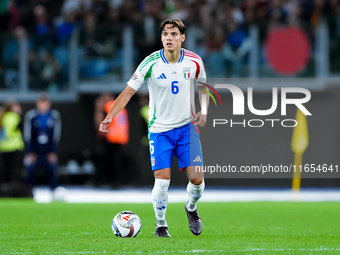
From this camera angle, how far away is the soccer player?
7754 mm

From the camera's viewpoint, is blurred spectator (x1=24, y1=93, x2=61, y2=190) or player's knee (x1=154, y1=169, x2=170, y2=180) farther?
blurred spectator (x1=24, y1=93, x2=61, y2=190)

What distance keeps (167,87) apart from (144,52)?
10.7m

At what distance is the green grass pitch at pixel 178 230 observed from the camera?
6688 mm

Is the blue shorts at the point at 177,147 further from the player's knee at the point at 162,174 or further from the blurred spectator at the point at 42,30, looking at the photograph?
the blurred spectator at the point at 42,30

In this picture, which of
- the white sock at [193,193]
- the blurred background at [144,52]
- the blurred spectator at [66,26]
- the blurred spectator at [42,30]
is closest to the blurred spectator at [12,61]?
the blurred background at [144,52]

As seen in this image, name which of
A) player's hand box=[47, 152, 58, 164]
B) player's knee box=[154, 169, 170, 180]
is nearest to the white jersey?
player's knee box=[154, 169, 170, 180]

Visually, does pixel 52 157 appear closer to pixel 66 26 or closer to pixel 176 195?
pixel 176 195

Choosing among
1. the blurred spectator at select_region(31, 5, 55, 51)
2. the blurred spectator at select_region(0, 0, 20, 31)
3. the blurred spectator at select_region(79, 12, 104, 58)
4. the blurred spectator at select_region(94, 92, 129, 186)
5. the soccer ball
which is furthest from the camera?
the blurred spectator at select_region(0, 0, 20, 31)

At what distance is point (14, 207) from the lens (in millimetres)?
13312

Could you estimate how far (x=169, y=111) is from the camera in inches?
309

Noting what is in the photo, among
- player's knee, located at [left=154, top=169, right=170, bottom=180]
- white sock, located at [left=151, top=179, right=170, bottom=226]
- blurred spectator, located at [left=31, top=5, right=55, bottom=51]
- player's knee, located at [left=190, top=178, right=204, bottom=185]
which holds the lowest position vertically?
white sock, located at [left=151, top=179, right=170, bottom=226]

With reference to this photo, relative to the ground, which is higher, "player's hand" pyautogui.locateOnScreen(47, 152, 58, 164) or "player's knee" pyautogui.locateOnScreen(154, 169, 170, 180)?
"player's knee" pyautogui.locateOnScreen(154, 169, 170, 180)

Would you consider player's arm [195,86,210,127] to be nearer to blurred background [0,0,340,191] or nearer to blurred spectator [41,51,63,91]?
blurred background [0,0,340,191]

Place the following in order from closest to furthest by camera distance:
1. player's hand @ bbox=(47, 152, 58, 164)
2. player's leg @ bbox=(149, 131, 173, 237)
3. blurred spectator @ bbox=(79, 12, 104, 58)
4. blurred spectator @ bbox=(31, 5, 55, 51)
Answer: player's leg @ bbox=(149, 131, 173, 237), player's hand @ bbox=(47, 152, 58, 164), blurred spectator @ bbox=(79, 12, 104, 58), blurred spectator @ bbox=(31, 5, 55, 51)
